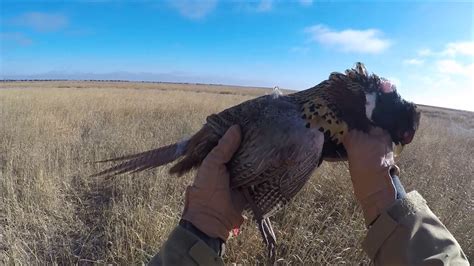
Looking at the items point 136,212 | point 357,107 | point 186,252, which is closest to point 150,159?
point 136,212

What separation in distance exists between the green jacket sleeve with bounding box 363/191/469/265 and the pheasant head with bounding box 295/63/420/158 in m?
0.55

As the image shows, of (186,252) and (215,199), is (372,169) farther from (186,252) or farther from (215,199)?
(186,252)

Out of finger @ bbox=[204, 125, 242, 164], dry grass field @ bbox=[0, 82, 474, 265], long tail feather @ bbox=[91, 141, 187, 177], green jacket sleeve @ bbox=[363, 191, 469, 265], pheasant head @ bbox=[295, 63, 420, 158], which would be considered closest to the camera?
green jacket sleeve @ bbox=[363, 191, 469, 265]

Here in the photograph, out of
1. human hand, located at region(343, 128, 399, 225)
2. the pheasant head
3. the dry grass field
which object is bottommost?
the dry grass field

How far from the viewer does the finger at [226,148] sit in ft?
6.96

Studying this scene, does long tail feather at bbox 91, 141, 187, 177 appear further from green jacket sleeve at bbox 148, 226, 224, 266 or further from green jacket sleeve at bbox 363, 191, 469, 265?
green jacket sleeve at bbox 363, 191, 469, 265

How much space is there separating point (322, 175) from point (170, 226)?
2142 millimetres

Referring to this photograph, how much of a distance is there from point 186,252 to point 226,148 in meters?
0.64

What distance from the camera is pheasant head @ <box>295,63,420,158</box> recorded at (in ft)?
7.52

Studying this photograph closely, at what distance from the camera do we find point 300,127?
2201 millimetres

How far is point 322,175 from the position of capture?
4.75 metres

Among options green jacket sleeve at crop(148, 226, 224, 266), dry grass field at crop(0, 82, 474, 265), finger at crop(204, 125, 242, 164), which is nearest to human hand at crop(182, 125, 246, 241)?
finger at crop(204, 125, 242, 164)

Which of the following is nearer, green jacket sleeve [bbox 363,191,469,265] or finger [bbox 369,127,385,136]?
green jacket sleeve [bbox 363,191,469,265]

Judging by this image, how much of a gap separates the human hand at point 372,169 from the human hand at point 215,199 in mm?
681
